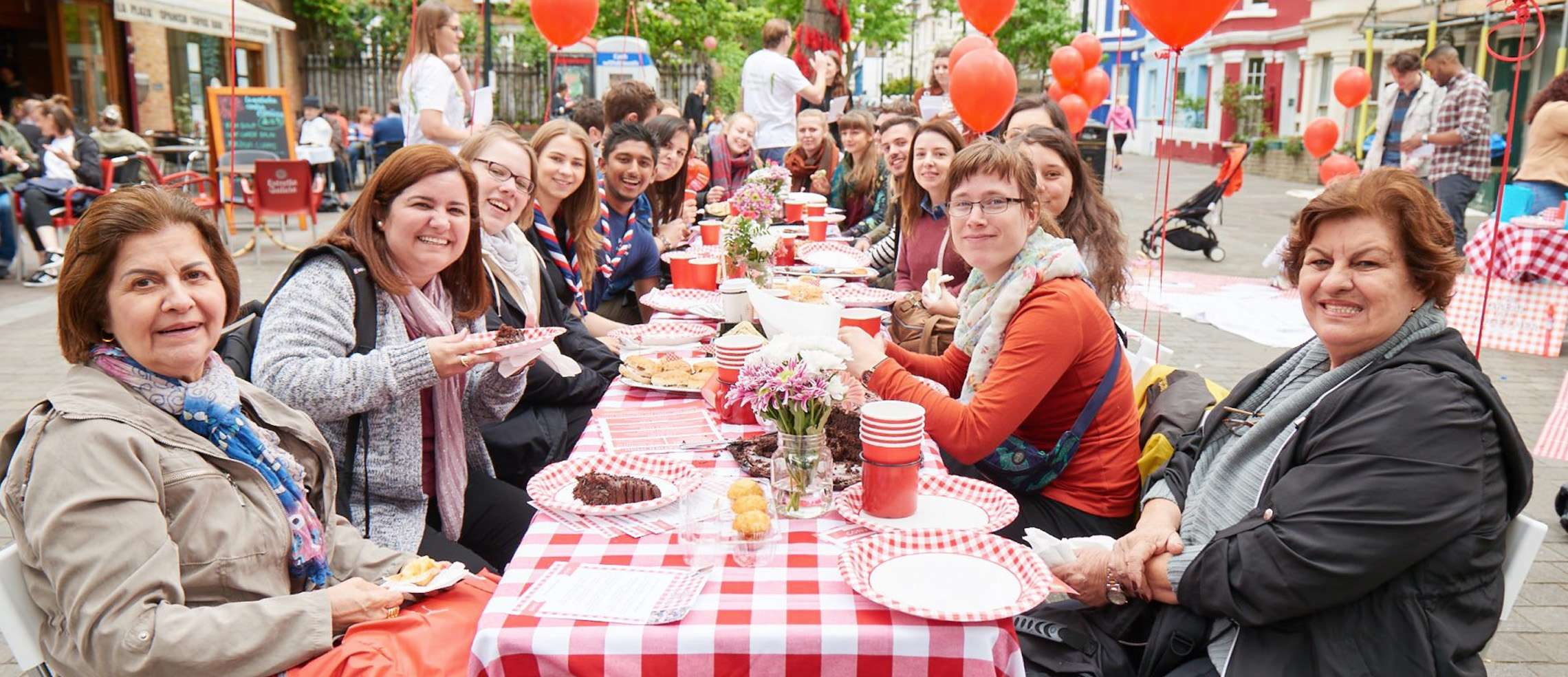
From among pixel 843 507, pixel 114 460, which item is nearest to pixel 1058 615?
pixel 843 507

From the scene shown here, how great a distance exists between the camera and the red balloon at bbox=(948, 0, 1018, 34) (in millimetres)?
7445

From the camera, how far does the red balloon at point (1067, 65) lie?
42.7 feet

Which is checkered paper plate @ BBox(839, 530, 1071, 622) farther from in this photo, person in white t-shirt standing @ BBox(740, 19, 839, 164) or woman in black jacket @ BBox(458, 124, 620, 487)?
person in white t-shirt standing @ BBox(740, 19, 839, 164)

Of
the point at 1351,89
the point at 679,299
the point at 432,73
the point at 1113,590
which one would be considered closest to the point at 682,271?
the point at 679,299

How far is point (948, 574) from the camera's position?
1840mm

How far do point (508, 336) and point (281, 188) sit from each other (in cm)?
963

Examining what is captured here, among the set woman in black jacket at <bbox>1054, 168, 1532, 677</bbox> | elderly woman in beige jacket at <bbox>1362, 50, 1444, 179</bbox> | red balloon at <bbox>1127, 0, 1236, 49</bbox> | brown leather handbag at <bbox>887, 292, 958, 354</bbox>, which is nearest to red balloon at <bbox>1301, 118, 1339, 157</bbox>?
elderly woman in beige jacket at <bbox>1362, 50, 1444, 179</bbox>

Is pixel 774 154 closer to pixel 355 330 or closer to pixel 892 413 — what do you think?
pixel 355 330

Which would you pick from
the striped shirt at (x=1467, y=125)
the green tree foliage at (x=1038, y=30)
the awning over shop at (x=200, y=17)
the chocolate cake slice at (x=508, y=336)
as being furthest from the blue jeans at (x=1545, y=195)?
the green tree foliage at (x=1038, y=30)

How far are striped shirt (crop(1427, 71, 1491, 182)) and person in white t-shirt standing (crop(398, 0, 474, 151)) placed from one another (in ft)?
29.1

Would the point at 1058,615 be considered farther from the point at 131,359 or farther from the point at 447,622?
the point at 131,359

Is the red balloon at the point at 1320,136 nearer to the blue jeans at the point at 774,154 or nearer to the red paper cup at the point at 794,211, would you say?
the blue jeans at the point at 774,154

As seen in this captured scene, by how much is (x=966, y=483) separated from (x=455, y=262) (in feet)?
5.42

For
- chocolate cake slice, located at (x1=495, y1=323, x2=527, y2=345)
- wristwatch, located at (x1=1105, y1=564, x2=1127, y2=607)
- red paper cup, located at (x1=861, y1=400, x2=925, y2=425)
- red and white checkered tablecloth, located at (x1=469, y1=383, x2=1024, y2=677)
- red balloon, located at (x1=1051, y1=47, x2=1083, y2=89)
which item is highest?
red balloon, located at (x1=1051, y1=47, x2=1083, y2=89)
